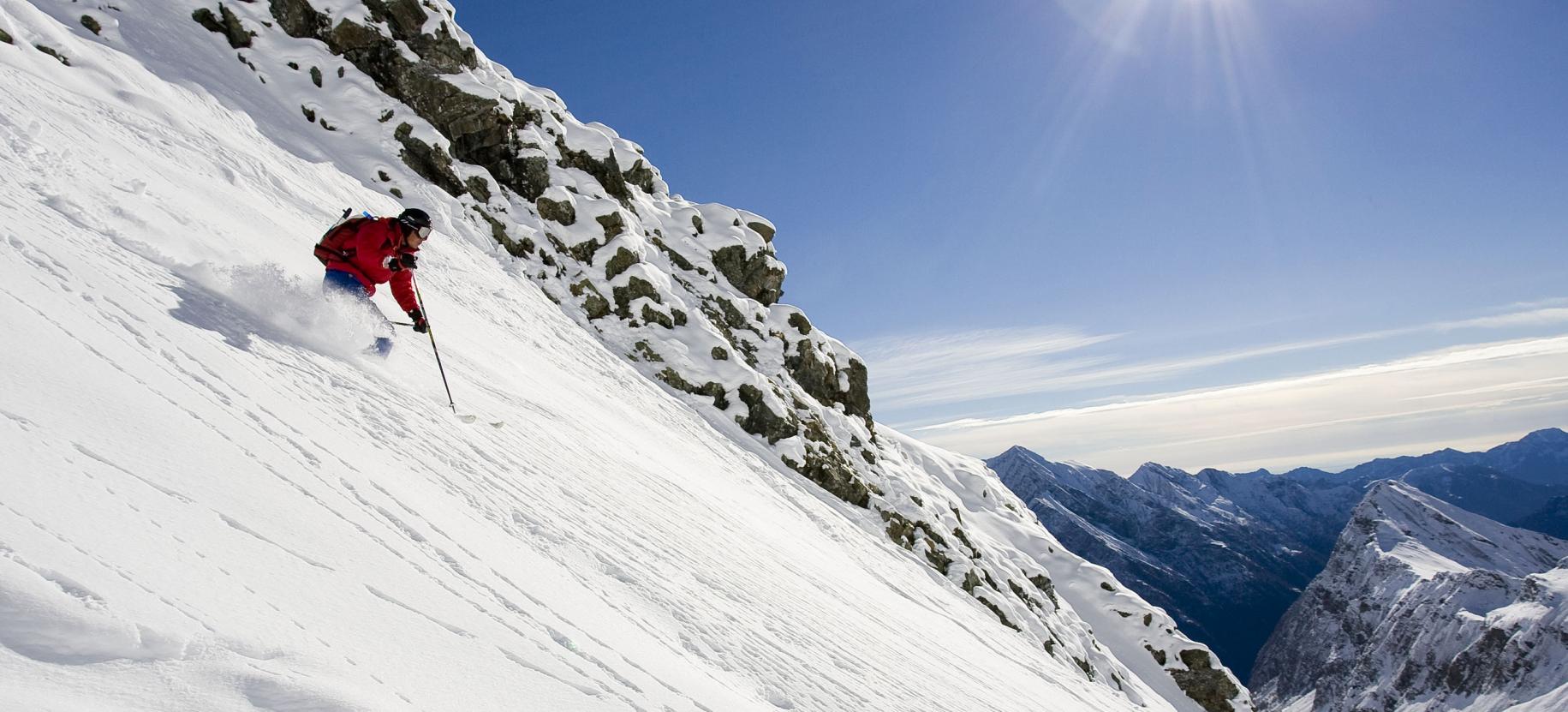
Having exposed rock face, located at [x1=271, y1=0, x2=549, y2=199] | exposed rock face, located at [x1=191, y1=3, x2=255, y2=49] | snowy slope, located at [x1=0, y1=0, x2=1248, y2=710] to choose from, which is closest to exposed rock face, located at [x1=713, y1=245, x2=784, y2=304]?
exposed rock face, located at [x1=271, y1=0, x2=549, y2=199]

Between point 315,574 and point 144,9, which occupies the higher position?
point 144,9

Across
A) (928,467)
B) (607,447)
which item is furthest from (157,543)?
(928,467)

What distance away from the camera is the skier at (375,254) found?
862cm

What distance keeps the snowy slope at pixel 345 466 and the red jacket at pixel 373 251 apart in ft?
1.92

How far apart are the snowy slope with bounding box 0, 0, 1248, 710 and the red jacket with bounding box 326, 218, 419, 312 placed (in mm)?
586

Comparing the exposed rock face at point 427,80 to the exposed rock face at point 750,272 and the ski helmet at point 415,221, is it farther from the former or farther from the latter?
the ski helmet at point 415,221

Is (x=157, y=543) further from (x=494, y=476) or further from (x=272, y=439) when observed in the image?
(x=494, y=476)

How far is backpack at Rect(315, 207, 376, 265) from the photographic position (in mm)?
8656

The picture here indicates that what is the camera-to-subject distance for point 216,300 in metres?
7.41

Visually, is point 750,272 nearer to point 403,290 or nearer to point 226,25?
point 226,25

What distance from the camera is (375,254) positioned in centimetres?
882

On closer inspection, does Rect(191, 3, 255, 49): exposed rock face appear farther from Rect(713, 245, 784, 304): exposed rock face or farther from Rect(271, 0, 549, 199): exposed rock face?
Rect(713, 245, 784, 304): exposed rock face

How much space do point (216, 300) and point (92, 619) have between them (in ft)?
20.3

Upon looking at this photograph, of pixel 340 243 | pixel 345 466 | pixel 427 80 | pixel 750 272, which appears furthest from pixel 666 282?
pixel 345 466
